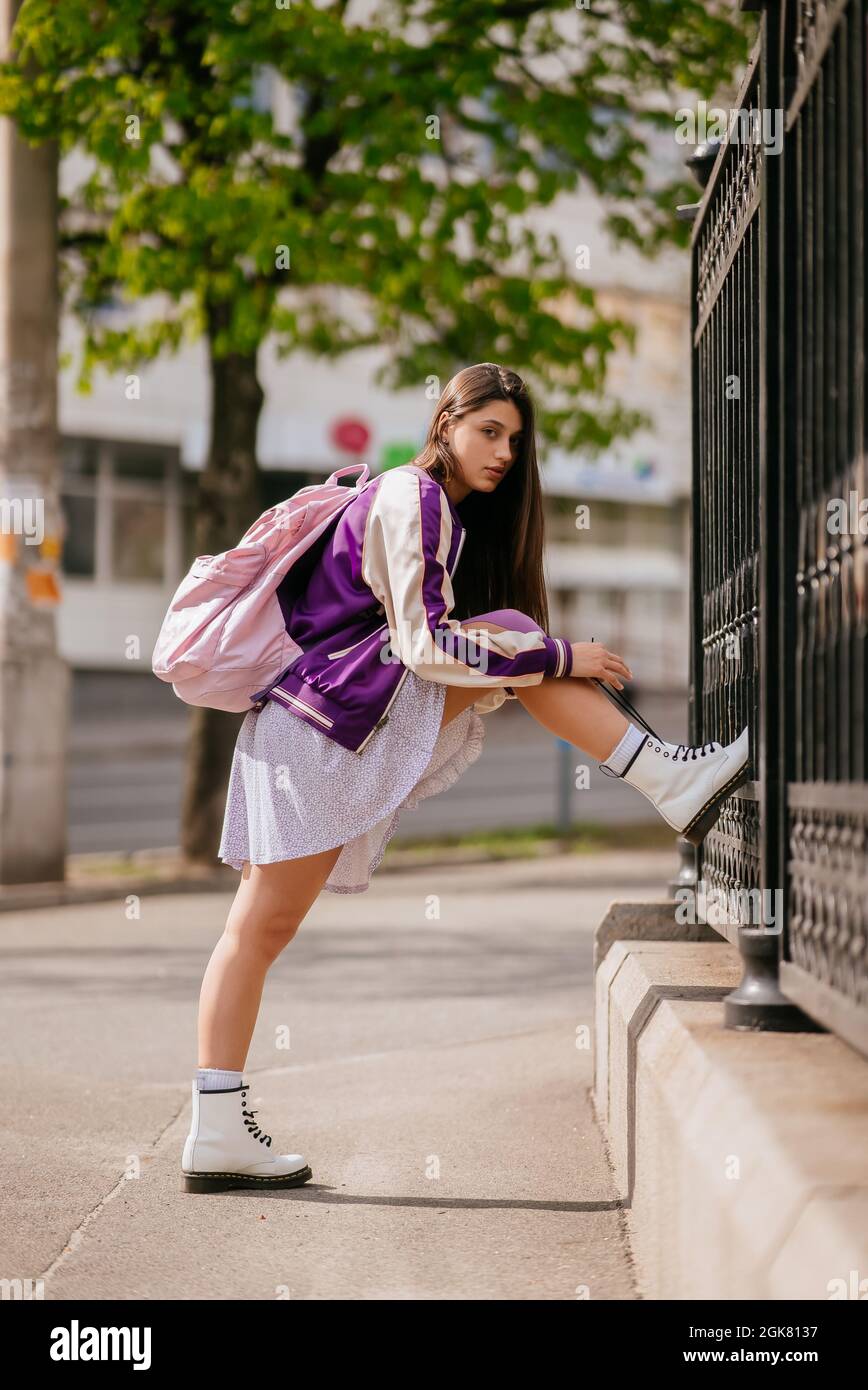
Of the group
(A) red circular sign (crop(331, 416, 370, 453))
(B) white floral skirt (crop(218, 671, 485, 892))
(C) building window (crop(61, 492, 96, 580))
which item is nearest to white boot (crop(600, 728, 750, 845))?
(B) white floral skirt (crop(218, 671, 485, 892))

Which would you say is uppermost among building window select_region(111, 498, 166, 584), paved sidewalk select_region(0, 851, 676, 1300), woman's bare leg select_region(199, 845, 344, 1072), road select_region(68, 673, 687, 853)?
building window select_region(111, 498, 166, 584)

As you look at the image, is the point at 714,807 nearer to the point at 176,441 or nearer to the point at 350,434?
the point at 350,434

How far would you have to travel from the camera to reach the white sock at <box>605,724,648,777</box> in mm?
3723

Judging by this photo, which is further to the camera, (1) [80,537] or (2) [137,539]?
(2) [137,539]

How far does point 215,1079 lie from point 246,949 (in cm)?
29

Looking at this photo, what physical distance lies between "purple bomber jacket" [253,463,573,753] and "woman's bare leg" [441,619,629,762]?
0.19 feet

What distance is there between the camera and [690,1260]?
2.58 meters

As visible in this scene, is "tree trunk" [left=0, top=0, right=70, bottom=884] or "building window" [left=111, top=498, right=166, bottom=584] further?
"building window" [left=111, top=498, right=166, bottom=584]

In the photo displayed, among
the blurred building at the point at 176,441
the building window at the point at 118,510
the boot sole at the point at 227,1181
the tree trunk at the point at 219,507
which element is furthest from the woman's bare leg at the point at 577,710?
the building window at the point at 118,510

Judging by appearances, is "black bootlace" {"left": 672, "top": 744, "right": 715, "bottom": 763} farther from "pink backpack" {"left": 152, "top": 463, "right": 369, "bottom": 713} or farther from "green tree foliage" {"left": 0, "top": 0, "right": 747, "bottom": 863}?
"green tree foliage" {"left": 0, "top": 0, "right": 747, "bottom": 863}

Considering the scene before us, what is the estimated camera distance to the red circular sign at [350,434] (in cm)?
3100

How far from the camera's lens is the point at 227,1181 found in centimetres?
386

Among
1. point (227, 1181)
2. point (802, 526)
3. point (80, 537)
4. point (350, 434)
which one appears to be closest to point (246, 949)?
point (227, 1181)
